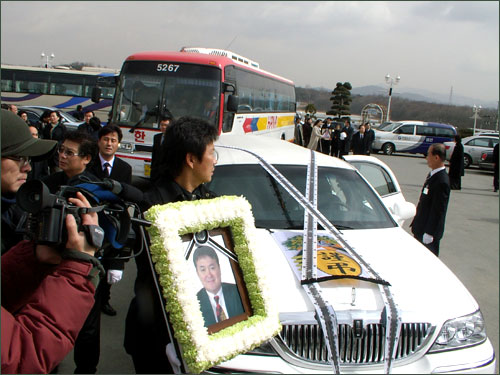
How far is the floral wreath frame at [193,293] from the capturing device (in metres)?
1.82

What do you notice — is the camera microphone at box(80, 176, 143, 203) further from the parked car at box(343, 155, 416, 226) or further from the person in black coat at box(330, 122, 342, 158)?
the person in black coat at box(330, 122, 342, 158)

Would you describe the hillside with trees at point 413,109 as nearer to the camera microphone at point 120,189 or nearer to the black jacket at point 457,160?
the black jacket at point 457,160

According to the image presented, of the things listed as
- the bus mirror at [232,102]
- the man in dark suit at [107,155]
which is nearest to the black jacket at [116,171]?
the man in dark suit at [107,155]

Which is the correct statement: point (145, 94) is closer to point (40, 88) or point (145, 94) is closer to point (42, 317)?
point (42, 317)

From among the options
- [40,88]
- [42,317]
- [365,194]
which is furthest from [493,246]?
[40,88]

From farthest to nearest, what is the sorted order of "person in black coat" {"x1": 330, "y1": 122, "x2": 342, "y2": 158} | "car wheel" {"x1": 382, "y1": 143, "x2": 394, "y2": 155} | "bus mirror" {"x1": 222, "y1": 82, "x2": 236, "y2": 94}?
1. "car wheel" {"x1": 382, "y1": 143, "x2": 394, "y2": 155}
2. "person in black coat" {"x1": 330, "y1": 122, "x2": 342, "y2": 158}
3. "bus mirror" {"x1": 222, "y1": 82, "x2": 236, "y2": 94}

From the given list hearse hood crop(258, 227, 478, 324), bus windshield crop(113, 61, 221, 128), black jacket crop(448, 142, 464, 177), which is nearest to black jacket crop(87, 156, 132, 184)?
hearse hood crop(258, 227, 478, 324)

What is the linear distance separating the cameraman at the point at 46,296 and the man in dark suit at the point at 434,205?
456 cm

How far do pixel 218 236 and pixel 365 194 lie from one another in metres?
2.76

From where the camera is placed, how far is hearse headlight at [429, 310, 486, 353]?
289cm

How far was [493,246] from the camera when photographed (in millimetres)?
8461

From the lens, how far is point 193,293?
1.87 m

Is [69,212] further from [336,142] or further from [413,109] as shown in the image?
[413,109]

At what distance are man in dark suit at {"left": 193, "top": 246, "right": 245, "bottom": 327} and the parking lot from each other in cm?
216
